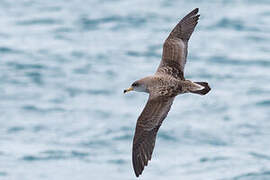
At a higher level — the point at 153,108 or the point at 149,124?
the point at 153,108

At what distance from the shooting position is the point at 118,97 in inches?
778

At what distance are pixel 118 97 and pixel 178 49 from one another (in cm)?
1070

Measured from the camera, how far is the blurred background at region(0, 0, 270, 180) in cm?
1759

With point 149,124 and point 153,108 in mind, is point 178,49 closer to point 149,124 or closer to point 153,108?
point 153,108

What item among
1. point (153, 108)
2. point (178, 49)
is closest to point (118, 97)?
point (178, 49)

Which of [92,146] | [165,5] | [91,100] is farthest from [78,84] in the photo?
[165,5]

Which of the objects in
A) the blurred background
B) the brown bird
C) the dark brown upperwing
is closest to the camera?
A: the brown bird

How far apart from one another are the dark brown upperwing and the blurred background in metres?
7.97

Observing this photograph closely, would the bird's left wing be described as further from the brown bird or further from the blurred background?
the blurred background

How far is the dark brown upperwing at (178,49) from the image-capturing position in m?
8.91

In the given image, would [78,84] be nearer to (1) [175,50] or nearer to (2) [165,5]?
(2) [165,5]

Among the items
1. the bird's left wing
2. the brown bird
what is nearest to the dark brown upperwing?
the brown bird

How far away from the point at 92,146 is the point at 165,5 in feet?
31.6

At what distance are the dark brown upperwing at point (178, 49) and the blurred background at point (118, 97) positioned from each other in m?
7.97
